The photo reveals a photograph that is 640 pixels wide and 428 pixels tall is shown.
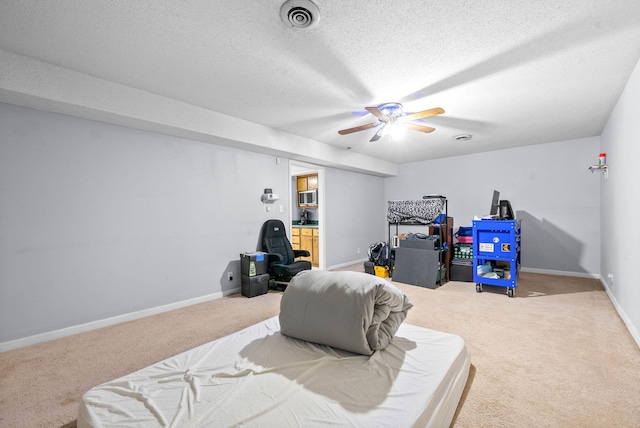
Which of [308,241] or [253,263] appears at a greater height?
[308,241]

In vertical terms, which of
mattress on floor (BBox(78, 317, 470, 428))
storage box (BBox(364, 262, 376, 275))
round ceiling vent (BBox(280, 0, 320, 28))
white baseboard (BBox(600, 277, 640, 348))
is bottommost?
white baseboard (BBox(600, 277, 640, 348))

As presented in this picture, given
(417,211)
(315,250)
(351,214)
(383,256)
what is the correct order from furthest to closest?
(351,214) < (315,250) < (383,256) < (417,211)

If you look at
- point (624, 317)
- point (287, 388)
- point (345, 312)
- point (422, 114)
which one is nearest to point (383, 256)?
point (422, 114)

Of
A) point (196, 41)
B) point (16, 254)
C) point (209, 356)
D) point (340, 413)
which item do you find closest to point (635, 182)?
point (340, 413)

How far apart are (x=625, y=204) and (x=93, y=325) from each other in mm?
5603

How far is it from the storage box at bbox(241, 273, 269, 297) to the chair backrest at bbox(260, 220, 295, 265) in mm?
506

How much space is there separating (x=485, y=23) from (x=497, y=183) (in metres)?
4.54

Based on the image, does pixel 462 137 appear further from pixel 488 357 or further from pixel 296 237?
pixel 296 237

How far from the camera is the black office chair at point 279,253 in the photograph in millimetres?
4320

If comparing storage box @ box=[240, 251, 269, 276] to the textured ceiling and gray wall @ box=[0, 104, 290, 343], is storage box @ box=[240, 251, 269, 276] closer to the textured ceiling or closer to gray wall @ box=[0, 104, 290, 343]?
gray wall @ box=[0, 104, 290, 343]

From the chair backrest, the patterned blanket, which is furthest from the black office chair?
the patterned blanket

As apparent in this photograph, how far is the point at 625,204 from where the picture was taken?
113 inches

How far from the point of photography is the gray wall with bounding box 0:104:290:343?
2604 millimetres

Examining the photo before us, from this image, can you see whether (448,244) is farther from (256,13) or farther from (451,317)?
(256,13)
